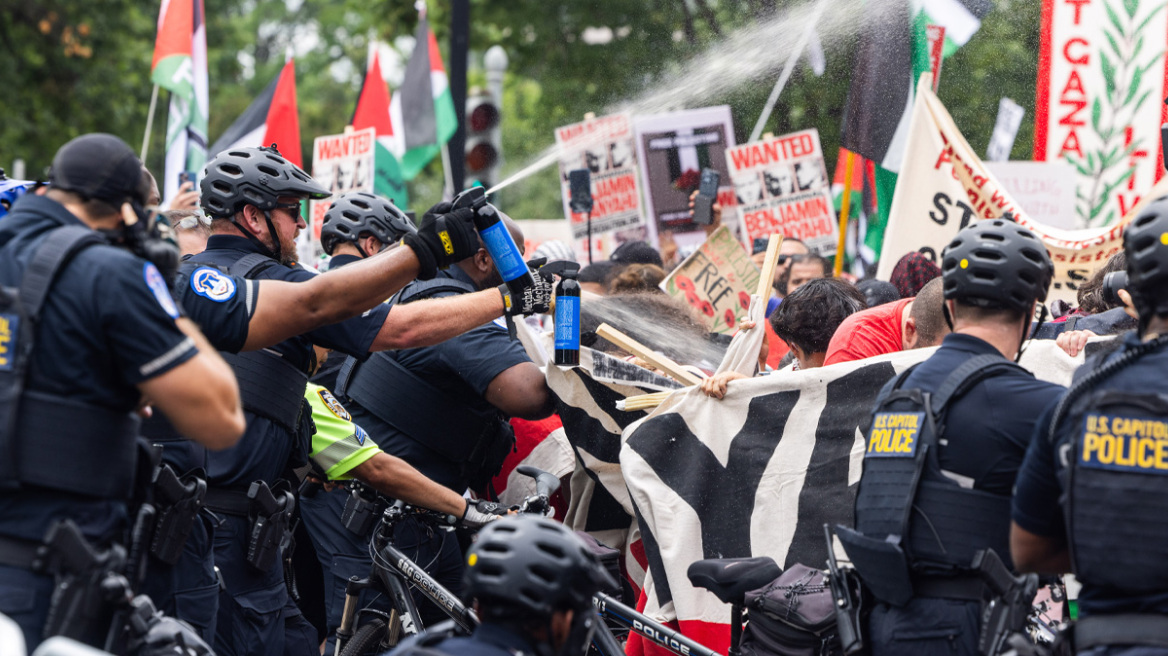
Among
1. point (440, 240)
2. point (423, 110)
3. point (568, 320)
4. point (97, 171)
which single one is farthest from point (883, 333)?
point (423, 110)

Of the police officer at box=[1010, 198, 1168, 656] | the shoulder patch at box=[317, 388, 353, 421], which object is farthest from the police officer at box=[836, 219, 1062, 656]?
the shoulder patch at box=[317, 388, 353, 421]

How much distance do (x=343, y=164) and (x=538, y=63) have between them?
10.6 meters

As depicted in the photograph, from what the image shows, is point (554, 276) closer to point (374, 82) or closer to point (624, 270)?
point (624, 270)

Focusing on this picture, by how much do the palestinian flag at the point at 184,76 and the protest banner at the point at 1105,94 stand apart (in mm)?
7597

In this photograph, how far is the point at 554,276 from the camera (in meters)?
5.50

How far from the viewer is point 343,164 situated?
11.6 m

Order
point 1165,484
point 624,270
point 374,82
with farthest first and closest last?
point 374,82 → point 624,270 → point 1165,484

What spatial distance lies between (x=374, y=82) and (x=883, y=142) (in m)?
5.57

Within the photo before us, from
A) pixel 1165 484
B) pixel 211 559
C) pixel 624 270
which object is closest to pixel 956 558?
pixel 1165 484

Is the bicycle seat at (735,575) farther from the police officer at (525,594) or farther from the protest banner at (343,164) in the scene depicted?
the protest banner at (343,164)

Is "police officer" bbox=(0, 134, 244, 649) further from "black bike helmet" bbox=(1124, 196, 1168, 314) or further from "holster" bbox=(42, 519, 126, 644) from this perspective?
"black bike helmet" bbox=(1124, 196, 1168, 314)

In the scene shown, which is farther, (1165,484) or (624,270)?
(624,270)

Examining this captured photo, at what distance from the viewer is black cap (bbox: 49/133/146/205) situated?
355cm

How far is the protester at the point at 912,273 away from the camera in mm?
7672
